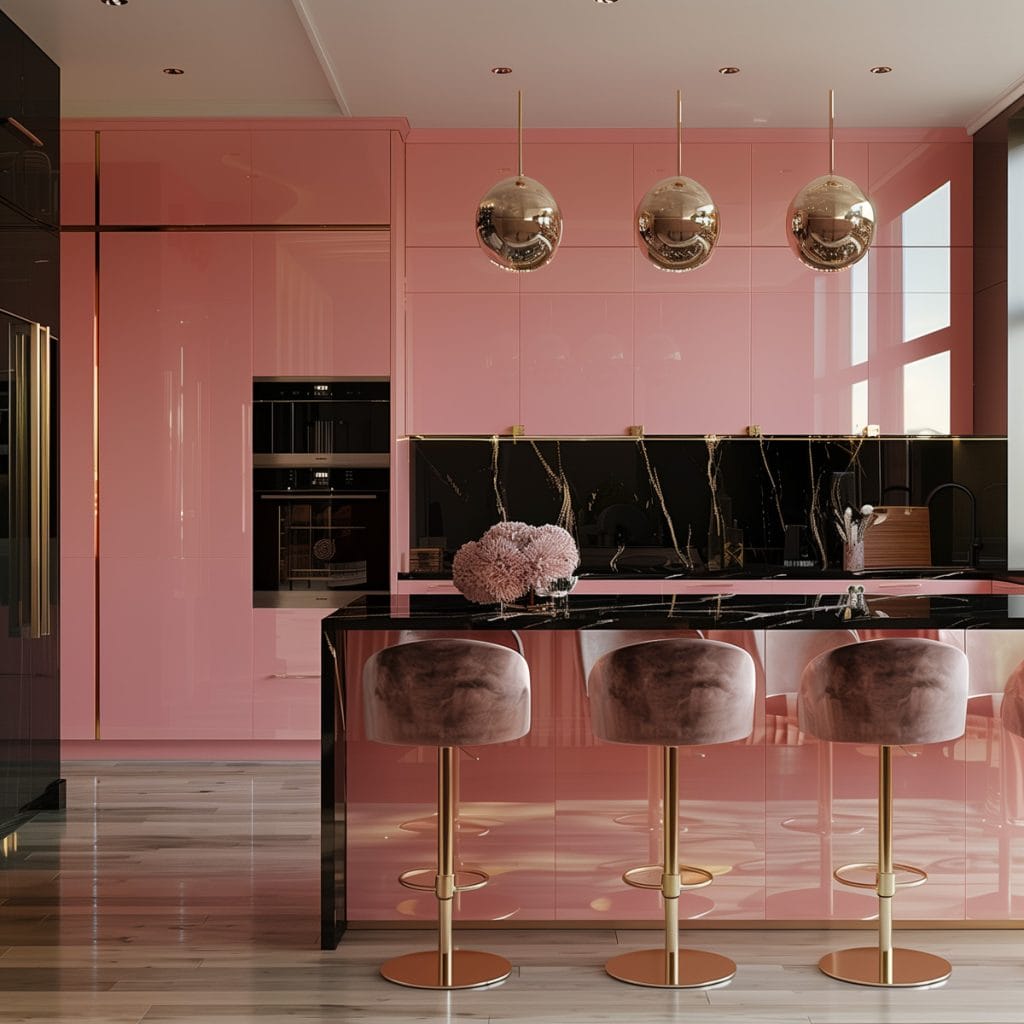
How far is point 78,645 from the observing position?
17.9 ft

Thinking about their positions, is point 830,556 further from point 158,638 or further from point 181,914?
point 181,914

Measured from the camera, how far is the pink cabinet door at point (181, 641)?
17.9ft

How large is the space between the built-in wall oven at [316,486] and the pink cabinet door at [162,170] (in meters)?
0.91

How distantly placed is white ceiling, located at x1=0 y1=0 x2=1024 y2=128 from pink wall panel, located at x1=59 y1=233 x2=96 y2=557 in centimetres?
70

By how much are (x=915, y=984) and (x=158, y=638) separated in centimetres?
365

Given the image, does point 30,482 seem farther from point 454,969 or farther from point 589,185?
point 589,185

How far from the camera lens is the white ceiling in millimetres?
4281

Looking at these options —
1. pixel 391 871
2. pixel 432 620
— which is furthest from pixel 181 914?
pixel 432 620

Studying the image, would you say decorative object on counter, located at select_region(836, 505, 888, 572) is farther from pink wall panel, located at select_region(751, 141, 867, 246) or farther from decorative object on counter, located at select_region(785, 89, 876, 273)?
decorative object on counter, located at select_region(785, 89, 876, 273)

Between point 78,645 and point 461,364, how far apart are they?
2.20 metres

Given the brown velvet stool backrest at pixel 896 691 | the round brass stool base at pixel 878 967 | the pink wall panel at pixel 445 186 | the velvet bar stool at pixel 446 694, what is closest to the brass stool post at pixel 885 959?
the round brass stool base at pixel 878 967

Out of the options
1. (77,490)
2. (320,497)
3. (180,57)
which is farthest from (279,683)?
(180,57)

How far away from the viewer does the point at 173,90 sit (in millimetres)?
5207

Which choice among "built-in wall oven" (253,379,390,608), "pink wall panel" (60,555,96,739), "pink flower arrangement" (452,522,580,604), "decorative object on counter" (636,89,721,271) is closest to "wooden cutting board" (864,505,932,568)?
"built-in wall oven" (253,379,390,608)
